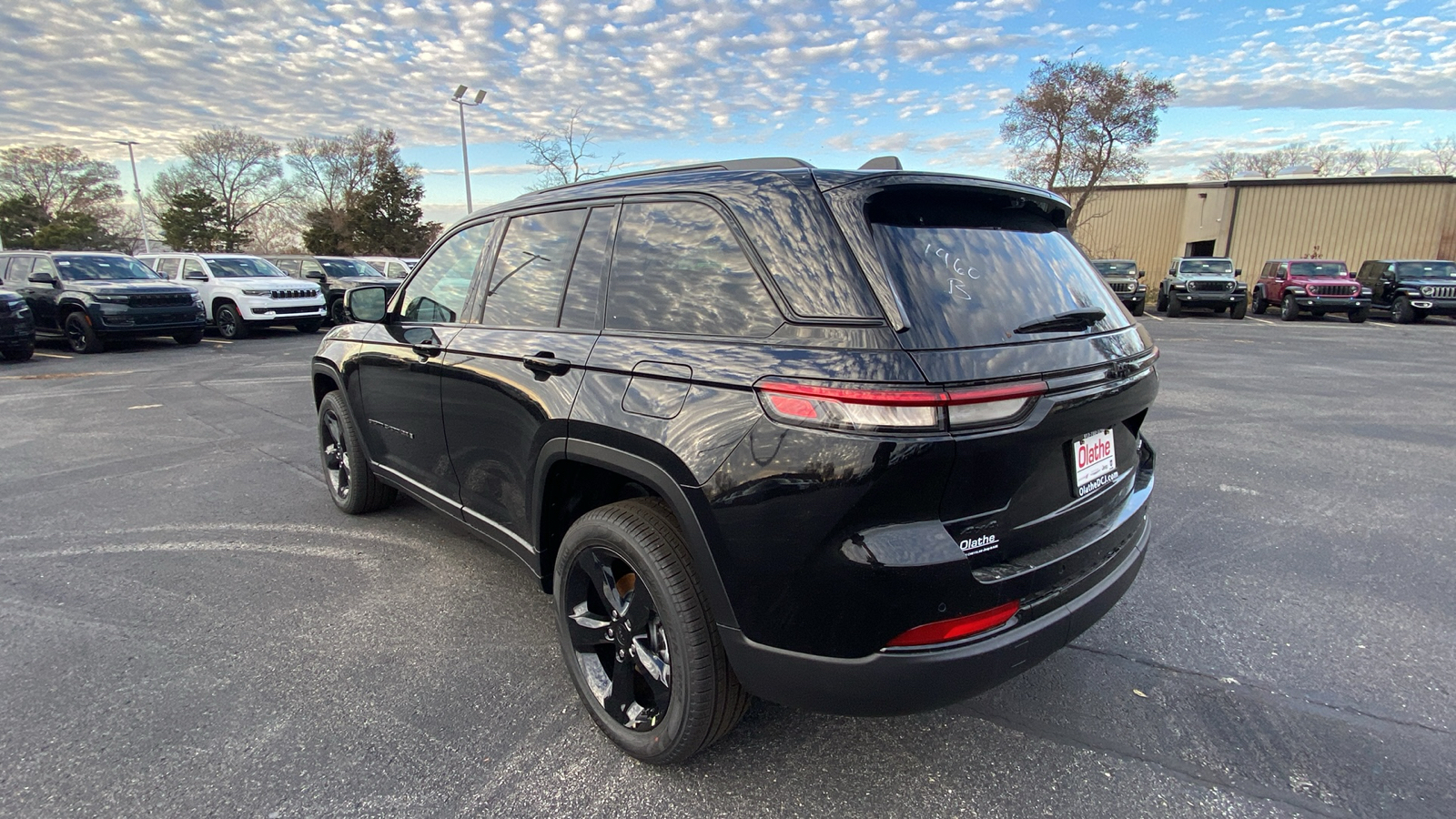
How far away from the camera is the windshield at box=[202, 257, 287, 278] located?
16594 millimetres

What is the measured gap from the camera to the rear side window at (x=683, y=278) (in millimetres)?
2057

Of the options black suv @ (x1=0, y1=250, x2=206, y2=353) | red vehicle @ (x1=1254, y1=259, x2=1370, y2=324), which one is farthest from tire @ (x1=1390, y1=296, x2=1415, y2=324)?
black suv @ (x1=0, y1=250, x2=206, y2=353)

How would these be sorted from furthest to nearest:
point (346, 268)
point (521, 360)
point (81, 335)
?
point (346, 268), point (81, 335), point (521, 360)

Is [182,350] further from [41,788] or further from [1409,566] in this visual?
[1409,566]

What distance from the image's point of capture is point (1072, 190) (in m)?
33.9

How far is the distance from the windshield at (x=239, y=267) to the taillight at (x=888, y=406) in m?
18.9


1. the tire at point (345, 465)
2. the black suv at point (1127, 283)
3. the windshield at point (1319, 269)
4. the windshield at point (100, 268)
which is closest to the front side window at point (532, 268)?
the tire at point (345, 465)

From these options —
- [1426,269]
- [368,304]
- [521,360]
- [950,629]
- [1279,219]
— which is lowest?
[950,629]

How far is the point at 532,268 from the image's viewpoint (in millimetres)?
2908

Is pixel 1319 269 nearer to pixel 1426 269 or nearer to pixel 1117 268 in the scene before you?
pixel 1426 269

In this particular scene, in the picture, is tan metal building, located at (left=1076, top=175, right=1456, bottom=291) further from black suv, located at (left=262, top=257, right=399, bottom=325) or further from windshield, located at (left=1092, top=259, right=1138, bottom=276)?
black suv, located at (left=262, top=257, right=399, bottom=325)

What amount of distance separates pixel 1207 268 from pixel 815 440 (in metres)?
27.3

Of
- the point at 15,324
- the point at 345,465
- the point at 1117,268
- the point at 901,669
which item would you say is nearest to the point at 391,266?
the point at 15,324

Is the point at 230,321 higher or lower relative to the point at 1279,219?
lower
